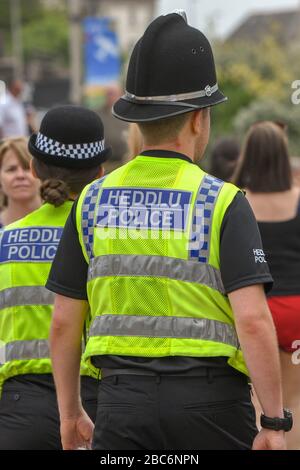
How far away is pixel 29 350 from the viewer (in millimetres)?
4676

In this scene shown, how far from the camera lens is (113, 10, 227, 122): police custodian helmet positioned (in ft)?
12.6

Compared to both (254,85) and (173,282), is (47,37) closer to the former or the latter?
(254,85)

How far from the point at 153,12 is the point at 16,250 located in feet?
491

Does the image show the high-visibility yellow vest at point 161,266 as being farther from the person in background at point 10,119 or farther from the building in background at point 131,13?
the building in background at point 131,13

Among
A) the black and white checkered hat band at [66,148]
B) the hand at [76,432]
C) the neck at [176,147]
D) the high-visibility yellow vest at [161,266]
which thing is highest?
the neck at [176,147]

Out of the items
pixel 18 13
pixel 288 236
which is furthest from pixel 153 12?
pixel 288 236

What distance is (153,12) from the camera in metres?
151

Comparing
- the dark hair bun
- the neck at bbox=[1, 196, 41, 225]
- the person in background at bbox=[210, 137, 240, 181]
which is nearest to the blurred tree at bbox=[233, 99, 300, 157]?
the person in background at bbox=[210, 137, 240, 181]

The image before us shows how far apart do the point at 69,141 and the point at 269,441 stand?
180 centimetres

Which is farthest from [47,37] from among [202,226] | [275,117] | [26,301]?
[202,226]

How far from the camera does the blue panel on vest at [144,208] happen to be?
3752 millimetres

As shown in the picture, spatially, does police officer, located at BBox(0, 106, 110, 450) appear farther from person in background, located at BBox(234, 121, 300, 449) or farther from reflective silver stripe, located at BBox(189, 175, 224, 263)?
person in background, located at BBox(234, 121, 300, 449)

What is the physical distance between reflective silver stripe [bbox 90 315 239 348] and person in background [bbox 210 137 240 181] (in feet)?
15.7

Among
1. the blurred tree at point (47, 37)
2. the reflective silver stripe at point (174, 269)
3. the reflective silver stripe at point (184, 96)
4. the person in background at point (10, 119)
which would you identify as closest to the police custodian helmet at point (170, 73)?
the reflective silver stripe at point (184, 96)
